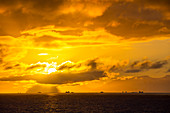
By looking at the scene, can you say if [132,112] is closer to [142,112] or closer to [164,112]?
[142,112]

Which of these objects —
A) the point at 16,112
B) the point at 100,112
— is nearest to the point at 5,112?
the point at 16,112

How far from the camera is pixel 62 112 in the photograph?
350 ft

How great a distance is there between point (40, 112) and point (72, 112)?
48.3 feet

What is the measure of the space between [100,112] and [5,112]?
1764 inches

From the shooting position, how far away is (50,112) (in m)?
107

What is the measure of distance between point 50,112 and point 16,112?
1586cm

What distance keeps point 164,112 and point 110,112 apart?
1068 inches

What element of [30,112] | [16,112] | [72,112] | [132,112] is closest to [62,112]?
[72,112]

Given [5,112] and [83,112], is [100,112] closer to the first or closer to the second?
[83,112]

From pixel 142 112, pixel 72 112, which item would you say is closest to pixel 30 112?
pixel 72 112

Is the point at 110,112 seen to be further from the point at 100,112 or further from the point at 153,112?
the point at 153,112

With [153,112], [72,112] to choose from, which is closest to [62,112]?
[72,112]

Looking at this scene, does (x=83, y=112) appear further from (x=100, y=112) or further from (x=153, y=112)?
(x=153, y=112)

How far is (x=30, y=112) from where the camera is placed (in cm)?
10538
